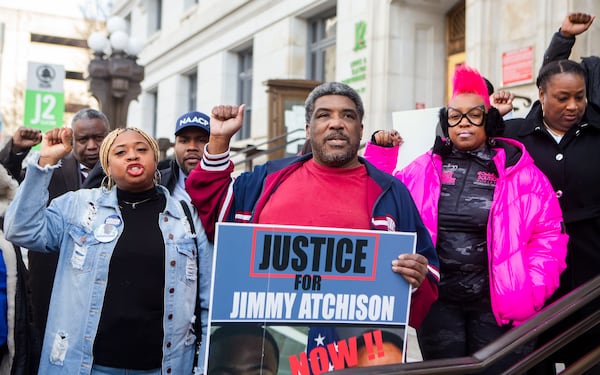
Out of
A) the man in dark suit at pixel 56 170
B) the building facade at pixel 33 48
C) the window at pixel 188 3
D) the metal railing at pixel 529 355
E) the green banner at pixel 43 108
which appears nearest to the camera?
the metal railing at pixel 529 355

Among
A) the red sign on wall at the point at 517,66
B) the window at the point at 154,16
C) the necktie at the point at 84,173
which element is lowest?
the necktie at the point at 84,173

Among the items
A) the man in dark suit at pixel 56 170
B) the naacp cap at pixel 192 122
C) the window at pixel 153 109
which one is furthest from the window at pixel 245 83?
the naacp cap at pixel 192 122

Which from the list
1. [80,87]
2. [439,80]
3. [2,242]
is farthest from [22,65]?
[2,242]

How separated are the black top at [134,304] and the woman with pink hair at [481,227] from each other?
3.81ft

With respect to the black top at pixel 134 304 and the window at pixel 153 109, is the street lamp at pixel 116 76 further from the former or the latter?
the window at pixel 153 109

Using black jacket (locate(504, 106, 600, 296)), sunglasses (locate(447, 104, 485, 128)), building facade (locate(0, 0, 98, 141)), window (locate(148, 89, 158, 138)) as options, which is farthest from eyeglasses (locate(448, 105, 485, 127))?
building facade (locate(0, 0, 98, 141))

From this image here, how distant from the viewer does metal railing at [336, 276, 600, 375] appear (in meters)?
2.06

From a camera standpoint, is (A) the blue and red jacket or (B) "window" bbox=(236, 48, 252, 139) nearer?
(A) the blue and red jacket

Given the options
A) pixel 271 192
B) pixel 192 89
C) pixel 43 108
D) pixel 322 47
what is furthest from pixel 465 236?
pixel 192 89

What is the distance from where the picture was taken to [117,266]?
254 cm

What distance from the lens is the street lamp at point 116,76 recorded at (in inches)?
396

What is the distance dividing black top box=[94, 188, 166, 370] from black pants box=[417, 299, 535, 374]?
1185 mm

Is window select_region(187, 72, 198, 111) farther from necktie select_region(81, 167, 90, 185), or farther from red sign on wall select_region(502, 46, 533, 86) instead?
necktie select_region(81, 167, 90, 185)

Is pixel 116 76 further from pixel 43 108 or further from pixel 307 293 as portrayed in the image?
pixel 307 293
